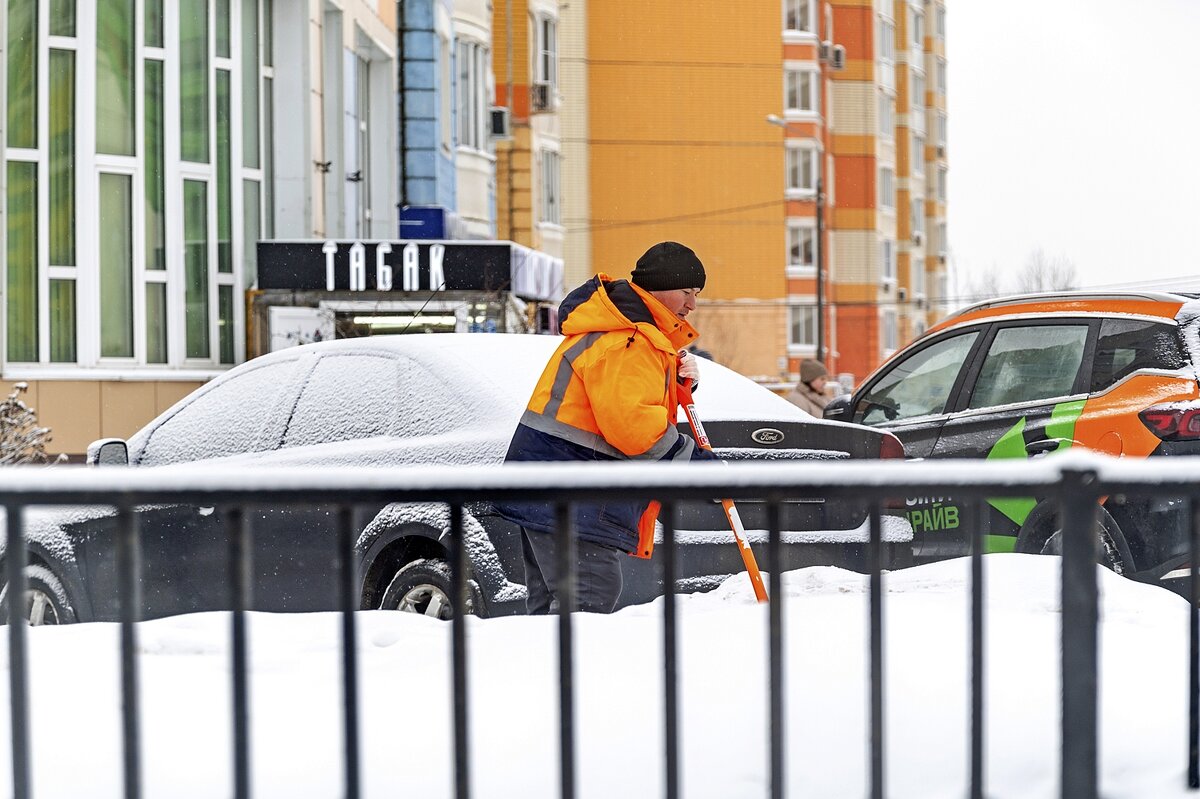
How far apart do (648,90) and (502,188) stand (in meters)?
19.1

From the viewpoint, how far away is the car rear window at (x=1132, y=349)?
26.8 feet

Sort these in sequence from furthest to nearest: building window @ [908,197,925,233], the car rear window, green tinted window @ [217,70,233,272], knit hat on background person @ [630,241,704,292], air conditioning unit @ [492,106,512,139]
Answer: building window @ [908,197,925,233], air conditioning unit @ [492,106,512,139], green tinted window @ [217,70,233,272], the car rear window, knit hat on background person @ [630,241,704,292]

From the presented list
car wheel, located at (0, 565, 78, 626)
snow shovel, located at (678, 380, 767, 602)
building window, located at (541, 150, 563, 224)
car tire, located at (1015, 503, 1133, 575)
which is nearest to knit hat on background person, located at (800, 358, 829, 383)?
car tire, located at (1015, 503, 1133, 575)

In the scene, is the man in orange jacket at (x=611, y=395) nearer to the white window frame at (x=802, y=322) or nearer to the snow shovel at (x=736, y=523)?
the snow shovel at (x=736, y=523)

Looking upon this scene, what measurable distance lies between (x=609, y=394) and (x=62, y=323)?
11475 mm

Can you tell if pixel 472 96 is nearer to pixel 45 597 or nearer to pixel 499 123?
pixel 499 123

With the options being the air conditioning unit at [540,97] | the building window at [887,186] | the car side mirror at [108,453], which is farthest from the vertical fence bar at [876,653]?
the building window at [887,186]

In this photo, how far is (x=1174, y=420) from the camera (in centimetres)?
794

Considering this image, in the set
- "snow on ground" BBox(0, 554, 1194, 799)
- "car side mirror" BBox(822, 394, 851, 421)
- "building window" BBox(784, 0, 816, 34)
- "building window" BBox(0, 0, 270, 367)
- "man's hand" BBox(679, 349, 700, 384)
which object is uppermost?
"building window" BBox(784, 0, 816, 34)

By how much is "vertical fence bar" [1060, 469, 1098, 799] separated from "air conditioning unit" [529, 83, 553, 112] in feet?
126

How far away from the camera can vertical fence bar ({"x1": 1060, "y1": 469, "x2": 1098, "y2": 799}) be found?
10.1ft

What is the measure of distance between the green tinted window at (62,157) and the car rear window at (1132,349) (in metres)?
10.4

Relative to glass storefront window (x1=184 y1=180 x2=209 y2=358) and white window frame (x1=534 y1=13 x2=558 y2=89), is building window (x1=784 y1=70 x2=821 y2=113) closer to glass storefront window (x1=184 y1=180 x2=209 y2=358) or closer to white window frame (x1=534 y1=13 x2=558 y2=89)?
white window frame (x1=534 y1=13 x2=558 y2=89)

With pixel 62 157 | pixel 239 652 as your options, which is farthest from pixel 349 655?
pixel 62 157
